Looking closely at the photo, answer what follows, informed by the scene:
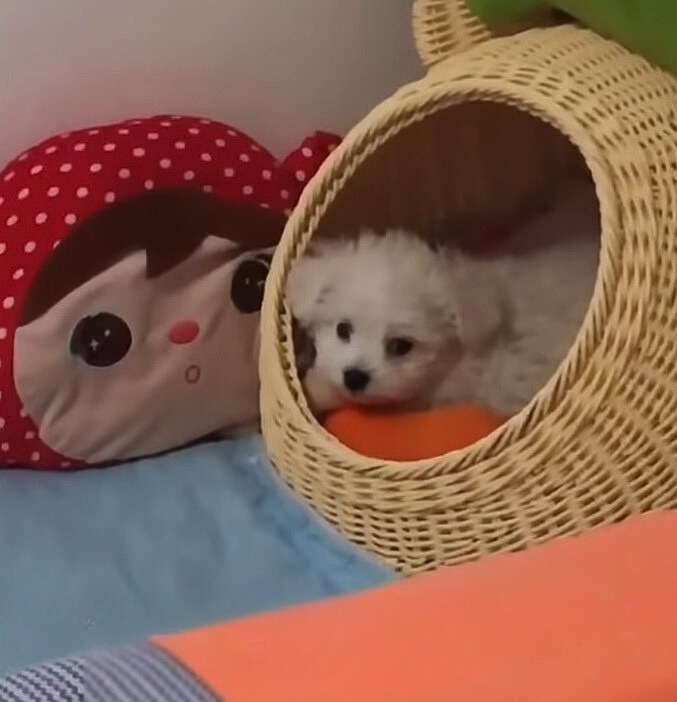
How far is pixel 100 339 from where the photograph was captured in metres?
1.51

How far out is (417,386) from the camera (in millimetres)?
1514

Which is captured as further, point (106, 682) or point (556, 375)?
point (556, 375)

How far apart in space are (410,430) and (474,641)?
671 millimetres

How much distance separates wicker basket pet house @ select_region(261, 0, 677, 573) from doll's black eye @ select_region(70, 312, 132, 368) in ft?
0.55

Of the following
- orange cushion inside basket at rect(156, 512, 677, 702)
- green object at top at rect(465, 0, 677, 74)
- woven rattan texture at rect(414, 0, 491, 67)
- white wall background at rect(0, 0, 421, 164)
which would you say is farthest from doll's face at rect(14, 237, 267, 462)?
orange cushion inside basket at rect(156, 512, 677, 702)

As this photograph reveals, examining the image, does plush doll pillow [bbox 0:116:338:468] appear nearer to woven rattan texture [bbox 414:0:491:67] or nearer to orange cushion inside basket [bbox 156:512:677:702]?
woven rattan texture [bbox 414:0:491:67]

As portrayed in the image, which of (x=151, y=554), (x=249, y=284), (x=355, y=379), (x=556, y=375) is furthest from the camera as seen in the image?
(x=249, y=284)

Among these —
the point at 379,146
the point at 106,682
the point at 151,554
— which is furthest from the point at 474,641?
the point at 379,146

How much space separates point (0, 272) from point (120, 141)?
0.66 ft

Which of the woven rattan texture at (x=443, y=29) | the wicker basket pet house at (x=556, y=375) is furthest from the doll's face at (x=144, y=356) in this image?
the woven rattan texture at (x=443, y=29)

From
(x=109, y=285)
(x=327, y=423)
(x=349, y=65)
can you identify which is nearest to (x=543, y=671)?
(x=327, y=423)

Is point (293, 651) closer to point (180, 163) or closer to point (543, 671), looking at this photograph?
point (543, 671)

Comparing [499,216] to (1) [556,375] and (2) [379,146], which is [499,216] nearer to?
(2) [379,146]

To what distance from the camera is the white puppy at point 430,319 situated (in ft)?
4.82
